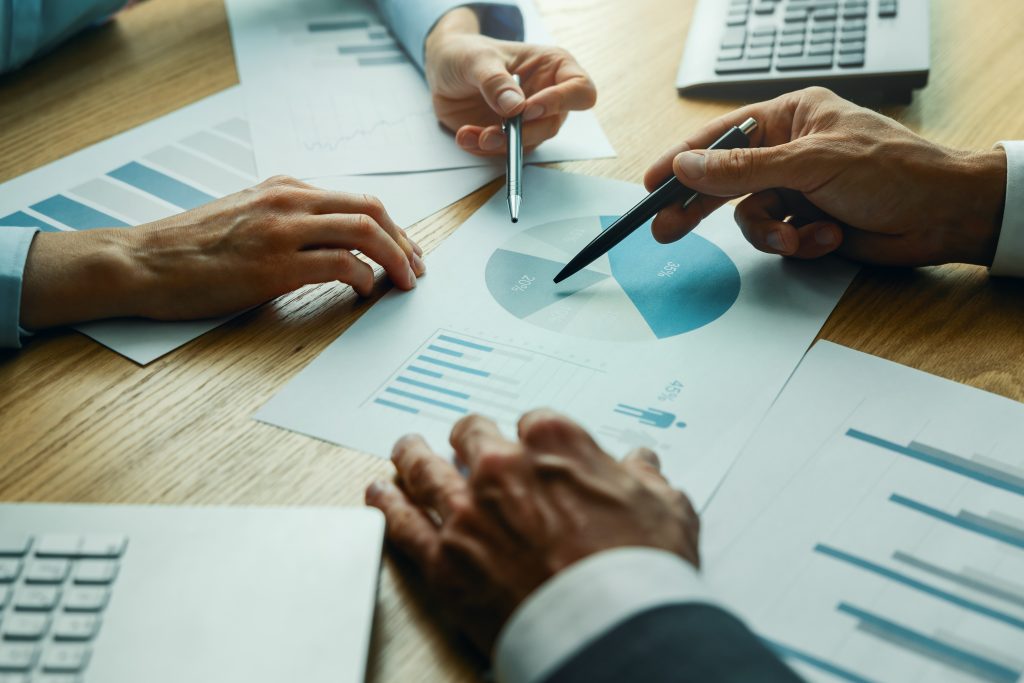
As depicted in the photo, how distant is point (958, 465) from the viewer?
22.6 inches

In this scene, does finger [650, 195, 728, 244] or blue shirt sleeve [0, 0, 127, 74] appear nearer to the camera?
finger [650, 195, 728, 244]

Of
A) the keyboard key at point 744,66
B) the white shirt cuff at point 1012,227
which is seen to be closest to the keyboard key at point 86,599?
the white shirt cuff at point 1012,227

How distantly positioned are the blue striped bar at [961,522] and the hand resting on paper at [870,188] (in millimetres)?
265

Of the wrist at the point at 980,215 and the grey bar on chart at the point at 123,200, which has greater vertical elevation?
the grey bar on chart at the point at 123,200

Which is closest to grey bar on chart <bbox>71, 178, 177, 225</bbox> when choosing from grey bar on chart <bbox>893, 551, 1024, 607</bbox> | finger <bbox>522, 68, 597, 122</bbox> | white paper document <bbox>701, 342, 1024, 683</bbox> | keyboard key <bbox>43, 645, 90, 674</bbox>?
finger <bbox>522, 68, 597, 122</bbox>

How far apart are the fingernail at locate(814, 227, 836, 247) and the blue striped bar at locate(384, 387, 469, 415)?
0.35 metres

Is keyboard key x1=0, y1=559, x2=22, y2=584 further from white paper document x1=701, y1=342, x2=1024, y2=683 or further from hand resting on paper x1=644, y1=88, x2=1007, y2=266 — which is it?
hand resting on paper x1=644, y1=88, x2=1007, y2=266

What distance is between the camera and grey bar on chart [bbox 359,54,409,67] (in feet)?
3.61

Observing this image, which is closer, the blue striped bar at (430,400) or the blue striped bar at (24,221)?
the blue striped bar at (430,400)

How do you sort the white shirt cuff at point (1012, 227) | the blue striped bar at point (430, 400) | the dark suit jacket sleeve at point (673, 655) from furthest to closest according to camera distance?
the white shirt cuff at point (1012, 227), the blue striped bar at point (430, 400), the dark suit jacket sleeve at point (673, 655)

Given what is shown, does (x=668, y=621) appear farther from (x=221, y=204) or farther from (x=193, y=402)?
(x=221, y=204)

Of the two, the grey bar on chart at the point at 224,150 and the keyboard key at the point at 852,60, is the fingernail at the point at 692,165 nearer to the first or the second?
the keyboard key at the point at 852,60

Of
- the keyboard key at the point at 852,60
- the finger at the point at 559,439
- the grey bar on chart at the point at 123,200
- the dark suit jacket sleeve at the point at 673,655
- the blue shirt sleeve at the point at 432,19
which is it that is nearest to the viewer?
the dark suit jacket sleeve at the point at 673,655

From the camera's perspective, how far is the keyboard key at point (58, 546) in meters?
0.49
